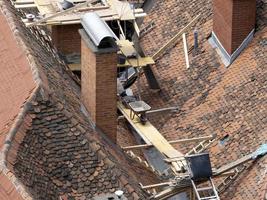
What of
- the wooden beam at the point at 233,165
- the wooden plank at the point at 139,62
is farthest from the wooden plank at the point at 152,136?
the wooden plank at the point at 139,62

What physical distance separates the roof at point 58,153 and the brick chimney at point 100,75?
2.30 ft

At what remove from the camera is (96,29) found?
118 feet

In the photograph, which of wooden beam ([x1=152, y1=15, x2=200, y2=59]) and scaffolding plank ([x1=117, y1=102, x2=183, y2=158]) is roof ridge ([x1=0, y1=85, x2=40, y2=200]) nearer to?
scaffolding plank ([x1=117, y1=102, x2=183, y2=158])

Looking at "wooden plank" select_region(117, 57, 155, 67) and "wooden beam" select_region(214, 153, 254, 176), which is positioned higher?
"wooden plank" select_region(117, 57, 155, 67)

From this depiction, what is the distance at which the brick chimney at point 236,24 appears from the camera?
4084 cm

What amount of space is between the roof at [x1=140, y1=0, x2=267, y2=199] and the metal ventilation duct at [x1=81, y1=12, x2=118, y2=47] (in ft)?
16.0

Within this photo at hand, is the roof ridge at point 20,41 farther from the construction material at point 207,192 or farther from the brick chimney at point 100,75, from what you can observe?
the construction material at point 207,192

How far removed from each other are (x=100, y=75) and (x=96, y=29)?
1.30 metres

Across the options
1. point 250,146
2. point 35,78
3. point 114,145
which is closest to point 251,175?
point 250,146

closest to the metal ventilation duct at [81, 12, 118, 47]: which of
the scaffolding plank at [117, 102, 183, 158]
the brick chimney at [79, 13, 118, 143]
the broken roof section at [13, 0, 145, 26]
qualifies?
the brick chimney at [79, 13, 118, 143]

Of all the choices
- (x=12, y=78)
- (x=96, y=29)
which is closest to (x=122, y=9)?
(x=96, y=29)

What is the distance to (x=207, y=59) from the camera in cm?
4238

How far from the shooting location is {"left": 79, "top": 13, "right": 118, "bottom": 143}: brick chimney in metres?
35.6

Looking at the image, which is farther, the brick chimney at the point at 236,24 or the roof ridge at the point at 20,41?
the brick chimney at the point at 236,24
